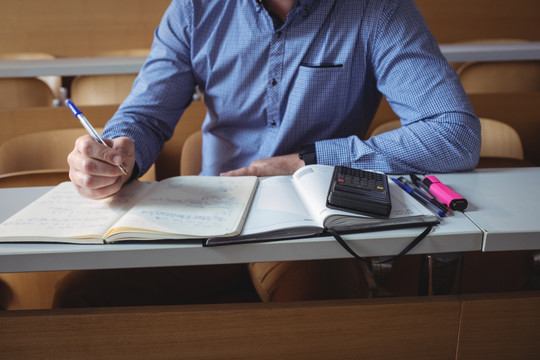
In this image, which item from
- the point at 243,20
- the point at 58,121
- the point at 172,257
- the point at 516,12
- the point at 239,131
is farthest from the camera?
the point at 516,12

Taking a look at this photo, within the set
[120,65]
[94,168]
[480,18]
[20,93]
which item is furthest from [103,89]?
[480,18]

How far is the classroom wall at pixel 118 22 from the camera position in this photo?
4.33m

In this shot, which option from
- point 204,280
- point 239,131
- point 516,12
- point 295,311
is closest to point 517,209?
point 295,311

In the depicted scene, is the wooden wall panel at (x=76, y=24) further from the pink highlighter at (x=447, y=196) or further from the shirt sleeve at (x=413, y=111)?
the pink highlighter at (x=447, y=196)

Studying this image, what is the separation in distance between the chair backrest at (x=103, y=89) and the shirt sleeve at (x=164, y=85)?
1241mm

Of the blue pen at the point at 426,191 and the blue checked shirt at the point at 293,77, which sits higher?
the blue checked shirt at the point at 293,77

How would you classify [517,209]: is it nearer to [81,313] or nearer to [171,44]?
[81,313]

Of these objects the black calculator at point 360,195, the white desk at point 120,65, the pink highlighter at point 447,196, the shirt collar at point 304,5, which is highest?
the shirt collar at point 304,5

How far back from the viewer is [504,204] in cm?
82

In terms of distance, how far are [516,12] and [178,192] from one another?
4711mm

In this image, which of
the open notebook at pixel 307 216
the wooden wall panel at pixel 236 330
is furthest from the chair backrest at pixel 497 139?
the wooden wall panel at pixel 236 330

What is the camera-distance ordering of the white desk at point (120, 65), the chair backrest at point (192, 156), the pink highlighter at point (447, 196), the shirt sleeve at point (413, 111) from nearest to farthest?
the pink highlighter at point (447, 196), the shirt sleeve at point (413, 111), the chair backrest at point (192, 156), the white desk at point (120, 65)

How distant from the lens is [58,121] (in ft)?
6.32

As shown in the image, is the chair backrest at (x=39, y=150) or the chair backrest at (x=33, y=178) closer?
the chair backrest at (x=33, y=178)
